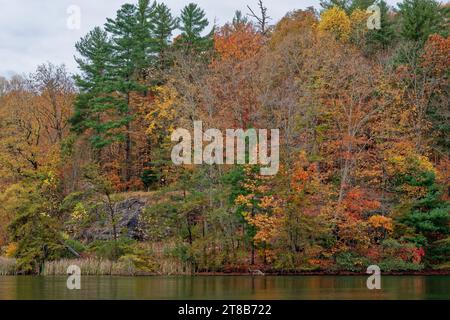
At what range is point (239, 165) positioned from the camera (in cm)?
3609

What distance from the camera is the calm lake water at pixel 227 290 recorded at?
21391mm

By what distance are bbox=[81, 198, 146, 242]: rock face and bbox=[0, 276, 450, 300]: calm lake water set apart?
38.4ft

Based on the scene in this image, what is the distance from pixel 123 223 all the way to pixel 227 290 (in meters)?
20.2

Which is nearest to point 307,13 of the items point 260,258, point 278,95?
point 278,95

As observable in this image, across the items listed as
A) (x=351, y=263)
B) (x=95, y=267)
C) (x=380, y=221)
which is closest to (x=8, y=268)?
(x=95, y=267)

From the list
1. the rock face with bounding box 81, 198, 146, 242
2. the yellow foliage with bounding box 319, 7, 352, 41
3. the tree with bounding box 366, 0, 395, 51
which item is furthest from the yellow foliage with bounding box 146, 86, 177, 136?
the tree with bounding box 366, 0, 395, 51

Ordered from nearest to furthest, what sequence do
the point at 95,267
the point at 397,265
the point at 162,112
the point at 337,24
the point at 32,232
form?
the point at 95,267 → the point at 397,265 → the point at 32,232 → the point at 162,112 → the point at 337,24

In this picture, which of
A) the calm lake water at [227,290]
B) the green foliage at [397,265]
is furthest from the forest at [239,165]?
the calm lake water at [227,290]

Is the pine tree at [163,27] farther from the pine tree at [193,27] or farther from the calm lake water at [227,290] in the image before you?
the calm lake water at [227,290]

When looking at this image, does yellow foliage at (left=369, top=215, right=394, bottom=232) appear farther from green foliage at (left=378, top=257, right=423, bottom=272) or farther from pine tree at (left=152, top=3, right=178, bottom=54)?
pine tree at (left=152, top=3, right=178, bottom=54)

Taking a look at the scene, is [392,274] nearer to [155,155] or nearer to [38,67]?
[155,155]

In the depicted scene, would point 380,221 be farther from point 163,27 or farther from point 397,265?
point 163,27
